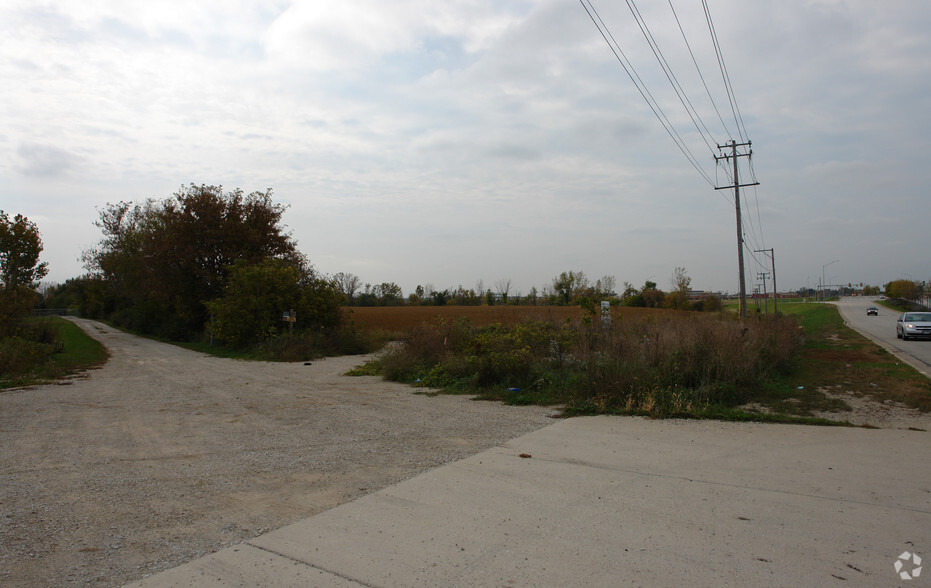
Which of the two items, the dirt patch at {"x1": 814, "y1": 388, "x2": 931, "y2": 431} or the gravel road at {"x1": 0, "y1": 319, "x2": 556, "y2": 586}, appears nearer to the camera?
the gravel road at {"x1": 0, "y1": 319, "x2": 556, "y2": 586}

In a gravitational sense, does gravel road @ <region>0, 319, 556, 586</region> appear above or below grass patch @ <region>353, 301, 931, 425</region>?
below

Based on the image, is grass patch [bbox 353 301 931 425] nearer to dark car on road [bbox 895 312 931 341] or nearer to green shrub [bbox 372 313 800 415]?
green shrub [bbox 372 313 800 415]

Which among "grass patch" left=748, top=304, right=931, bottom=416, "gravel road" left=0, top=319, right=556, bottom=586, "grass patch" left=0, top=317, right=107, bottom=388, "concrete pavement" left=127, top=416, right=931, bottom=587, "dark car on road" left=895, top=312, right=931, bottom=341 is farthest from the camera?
"dark car on road" left=895, top=312, right=931, bottom=341

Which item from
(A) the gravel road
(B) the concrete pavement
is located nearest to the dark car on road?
(B) the concrete pavement

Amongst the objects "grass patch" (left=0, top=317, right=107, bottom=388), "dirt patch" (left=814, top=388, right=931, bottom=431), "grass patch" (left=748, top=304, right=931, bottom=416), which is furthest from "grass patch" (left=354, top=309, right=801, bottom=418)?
"grass patch" (left=0, top=317, right=107, bottom=388)

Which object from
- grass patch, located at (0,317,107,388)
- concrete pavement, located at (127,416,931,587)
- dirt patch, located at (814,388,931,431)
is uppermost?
grass patch, located at (0,317,107,388)

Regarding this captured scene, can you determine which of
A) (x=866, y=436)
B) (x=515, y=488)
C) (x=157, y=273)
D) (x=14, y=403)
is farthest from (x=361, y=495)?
(x=157, y=273)

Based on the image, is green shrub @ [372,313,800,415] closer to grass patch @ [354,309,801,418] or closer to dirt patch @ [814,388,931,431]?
grass patch @ [354,309,801,418]

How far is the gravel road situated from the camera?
4203mm

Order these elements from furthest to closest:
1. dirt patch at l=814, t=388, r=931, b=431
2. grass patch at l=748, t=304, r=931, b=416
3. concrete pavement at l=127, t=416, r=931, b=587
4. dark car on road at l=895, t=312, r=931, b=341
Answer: dark car on road at l=895, t=312, r=931, b=341 → grass patch at l=748, t=304, r=931, b=416 → dirt patch at l=814, t=388, r=931, b=431 → concrete pavement at l=127, t=416, r=931, b=587

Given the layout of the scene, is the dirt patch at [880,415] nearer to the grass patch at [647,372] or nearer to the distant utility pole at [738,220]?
the grass patch at [647,372]

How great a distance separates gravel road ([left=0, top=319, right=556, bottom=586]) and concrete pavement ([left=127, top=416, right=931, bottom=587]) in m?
0.55

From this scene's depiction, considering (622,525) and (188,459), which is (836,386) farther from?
(188,459)

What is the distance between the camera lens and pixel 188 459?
266 inches
